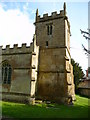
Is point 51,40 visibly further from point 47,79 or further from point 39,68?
point 47,79

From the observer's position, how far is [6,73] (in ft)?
59.8

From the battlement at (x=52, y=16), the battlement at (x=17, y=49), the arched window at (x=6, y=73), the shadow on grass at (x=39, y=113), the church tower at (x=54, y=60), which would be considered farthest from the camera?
the battlement at (x=52, y=16)

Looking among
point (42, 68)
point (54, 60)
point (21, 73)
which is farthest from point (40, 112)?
point (54, 60)

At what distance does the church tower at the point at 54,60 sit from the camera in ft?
54.8

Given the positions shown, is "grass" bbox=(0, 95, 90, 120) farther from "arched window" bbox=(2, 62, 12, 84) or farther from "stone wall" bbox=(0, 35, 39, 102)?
"arched window" bbox=(2, 62, 12, 84)

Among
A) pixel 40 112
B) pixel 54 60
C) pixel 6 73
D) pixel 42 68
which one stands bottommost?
pixel 40 112

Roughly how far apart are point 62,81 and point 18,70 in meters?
5.31

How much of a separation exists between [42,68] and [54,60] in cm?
185

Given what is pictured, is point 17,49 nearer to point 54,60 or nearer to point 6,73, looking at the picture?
point 6,73

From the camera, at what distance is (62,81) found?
55.2 feet

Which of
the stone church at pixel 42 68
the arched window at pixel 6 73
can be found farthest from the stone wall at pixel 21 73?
the arched window at pixel 6 73

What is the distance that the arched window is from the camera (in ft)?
58.5

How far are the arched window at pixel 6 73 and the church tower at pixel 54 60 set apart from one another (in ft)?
11.8

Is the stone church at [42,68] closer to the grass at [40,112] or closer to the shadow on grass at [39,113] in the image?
the grass at [40,112]
